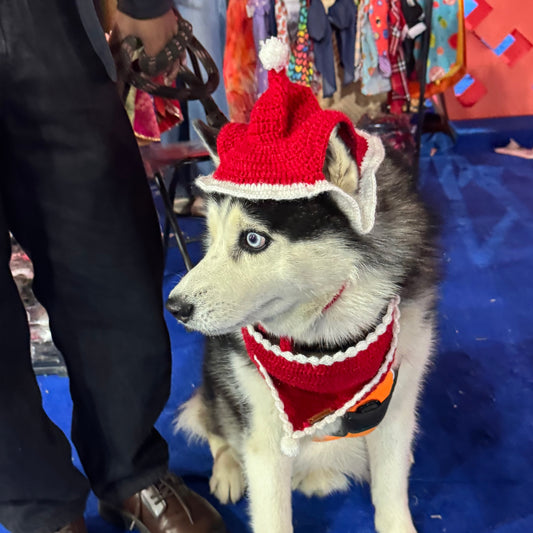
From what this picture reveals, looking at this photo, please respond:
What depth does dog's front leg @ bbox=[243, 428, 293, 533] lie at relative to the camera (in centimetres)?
90

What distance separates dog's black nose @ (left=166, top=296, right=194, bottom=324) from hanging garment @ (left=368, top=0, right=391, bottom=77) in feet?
6.78

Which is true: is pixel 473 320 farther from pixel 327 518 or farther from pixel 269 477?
pixel 269 477

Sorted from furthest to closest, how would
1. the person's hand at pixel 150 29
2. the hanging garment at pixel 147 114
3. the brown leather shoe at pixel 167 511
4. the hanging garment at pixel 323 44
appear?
the hanging garment at pixel 323 44
the hanging garment at pixel 147 114
the brown leather shoe at pixel 167 511
the person's hand at pixel 150 29

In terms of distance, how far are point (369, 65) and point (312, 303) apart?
196cm

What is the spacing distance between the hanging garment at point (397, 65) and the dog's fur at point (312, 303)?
1748 millimetres

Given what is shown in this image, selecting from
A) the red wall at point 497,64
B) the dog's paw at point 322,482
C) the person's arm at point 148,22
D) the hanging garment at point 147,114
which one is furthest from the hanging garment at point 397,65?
the dog's paw at point 322,482

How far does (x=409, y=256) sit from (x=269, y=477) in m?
0.46

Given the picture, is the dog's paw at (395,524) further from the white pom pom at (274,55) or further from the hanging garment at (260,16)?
the hanging garment at (260,16)

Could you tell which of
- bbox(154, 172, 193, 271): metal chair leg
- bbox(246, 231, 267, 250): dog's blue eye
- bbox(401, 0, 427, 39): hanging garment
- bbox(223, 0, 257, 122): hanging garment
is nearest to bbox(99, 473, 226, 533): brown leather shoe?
bbox(246, 231, 267, 250): dog's blue eye

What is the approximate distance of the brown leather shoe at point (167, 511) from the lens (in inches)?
42.1

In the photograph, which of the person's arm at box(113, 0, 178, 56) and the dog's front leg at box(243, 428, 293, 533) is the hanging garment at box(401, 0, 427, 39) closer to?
the person's arm at box(113, 0, 178, 56)

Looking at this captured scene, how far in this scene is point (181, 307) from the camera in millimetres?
702

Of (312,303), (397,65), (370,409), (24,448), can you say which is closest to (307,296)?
(312,303)

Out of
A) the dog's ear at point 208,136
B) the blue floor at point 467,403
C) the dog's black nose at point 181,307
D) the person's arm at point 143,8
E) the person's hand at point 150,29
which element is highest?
the person's arm at point 143,8
